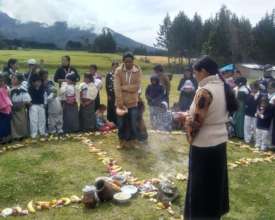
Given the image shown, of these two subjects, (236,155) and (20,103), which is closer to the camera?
(236,155)

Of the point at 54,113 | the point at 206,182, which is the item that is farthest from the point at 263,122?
the point at 206,182

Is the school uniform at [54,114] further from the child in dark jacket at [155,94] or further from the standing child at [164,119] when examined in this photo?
the standing child at [164,119]

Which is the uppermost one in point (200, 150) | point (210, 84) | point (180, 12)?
point (180, 12)

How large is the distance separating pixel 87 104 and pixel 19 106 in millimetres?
1888

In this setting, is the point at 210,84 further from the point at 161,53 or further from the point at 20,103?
the point at 161,53

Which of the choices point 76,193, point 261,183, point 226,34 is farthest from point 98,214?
point 226,34

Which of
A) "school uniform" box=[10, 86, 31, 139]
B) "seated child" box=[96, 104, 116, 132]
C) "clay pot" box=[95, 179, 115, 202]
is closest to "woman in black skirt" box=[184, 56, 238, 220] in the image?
"clay pot" box=[95, 179, 115, 202]

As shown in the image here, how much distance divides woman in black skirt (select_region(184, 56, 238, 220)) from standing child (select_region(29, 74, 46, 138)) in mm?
6383

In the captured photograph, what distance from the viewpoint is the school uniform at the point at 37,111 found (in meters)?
11.0

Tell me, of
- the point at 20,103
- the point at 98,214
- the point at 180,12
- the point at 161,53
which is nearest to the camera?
the point at 98,214

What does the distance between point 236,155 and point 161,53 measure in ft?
286

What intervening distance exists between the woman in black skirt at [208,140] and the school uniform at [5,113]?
244 inches

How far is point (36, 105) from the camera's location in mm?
11047

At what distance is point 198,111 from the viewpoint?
513cm
